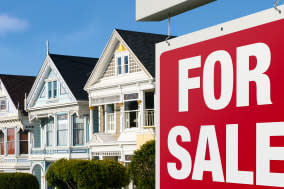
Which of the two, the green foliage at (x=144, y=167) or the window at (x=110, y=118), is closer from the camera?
the green foliage at (x=144, y=167)

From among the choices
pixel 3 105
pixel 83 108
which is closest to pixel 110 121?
pixel 83 108

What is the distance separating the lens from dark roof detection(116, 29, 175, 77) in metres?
28.6

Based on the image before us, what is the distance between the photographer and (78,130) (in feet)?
115

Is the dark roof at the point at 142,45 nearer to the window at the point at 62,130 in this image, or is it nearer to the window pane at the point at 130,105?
the window pane at the point at 130,105

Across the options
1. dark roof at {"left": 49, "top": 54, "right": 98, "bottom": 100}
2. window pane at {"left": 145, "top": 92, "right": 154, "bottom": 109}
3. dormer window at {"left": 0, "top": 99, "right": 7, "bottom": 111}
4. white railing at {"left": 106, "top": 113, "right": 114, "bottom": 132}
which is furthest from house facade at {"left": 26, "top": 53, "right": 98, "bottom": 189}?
window pane at {"left": 145, "top": 92, "right": 154, "bottom": 109}

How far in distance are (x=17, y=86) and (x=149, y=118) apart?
62.0 ft

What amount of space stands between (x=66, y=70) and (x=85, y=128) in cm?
427

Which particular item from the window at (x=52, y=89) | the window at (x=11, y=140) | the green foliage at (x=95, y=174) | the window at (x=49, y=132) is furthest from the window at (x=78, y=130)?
the window at (x=11, y=140)

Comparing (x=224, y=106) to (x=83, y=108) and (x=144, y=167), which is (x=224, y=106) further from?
(x=83, y=108)

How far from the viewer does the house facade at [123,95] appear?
2827 centimetres

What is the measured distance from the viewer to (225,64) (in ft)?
15.3

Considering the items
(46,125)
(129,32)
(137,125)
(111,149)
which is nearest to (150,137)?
(137,125)

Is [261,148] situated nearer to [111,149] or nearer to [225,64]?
[225,64]

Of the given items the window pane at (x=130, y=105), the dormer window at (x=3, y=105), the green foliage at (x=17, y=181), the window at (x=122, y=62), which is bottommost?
the green foliage at (x=17, y=181)
